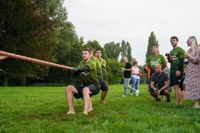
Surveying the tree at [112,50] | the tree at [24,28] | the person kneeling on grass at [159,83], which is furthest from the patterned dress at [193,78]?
the tree at [112,50]

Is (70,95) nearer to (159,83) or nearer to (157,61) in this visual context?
(159,83)

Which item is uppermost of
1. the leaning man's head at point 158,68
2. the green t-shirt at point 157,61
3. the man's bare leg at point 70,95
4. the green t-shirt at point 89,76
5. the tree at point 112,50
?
the tree at point 112,50

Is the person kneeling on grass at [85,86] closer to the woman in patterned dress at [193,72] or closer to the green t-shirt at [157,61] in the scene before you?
the woman in patterned dress at [193,72]

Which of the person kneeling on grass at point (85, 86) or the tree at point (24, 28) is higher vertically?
the tree at point (24, 28)

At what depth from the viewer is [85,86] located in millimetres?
9938

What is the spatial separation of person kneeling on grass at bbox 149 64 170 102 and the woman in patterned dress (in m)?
2.12

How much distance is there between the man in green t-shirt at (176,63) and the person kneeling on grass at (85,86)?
3.31 meters

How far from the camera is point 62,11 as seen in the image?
188ft

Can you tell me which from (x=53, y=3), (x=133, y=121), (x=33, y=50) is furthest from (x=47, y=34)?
(x=133, y=121)

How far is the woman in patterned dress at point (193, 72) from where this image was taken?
1095 centimetres

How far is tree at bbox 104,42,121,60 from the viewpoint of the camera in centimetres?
10988

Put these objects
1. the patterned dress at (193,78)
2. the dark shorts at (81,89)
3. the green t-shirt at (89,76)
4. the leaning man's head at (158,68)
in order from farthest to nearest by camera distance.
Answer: the leaning man's head at (158,68) < the patterned dress at (193,78) < the green t-shirt at (89,76) < the dark shorts at (81,89)

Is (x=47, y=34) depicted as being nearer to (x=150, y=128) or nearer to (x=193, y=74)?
(x=193, y=74)

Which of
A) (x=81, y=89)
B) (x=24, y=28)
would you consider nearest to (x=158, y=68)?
(x=81, y=89)
